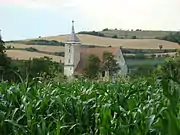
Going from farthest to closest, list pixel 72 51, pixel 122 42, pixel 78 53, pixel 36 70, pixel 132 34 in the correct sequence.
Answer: pixel 78 53 → pixel 122 42 → pixel 72 51 → pixel 132 34 → pixel 36 70

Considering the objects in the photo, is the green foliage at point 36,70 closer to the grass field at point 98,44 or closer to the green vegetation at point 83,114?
the green vegetation at point 83,114

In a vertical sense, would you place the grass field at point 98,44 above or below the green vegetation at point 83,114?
below

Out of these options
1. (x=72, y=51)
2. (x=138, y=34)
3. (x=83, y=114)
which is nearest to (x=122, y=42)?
(x=138, y=34)

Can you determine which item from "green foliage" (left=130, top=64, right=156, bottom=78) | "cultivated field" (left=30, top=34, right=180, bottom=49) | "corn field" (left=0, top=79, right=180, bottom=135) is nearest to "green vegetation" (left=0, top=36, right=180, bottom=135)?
"corn field" (left=0, top=79, right=180, bottom=135)

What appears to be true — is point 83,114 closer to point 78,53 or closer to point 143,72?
point 143,72

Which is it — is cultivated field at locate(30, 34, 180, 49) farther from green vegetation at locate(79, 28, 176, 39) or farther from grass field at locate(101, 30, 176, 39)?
grass field at locate(101, 30, 176, 39)

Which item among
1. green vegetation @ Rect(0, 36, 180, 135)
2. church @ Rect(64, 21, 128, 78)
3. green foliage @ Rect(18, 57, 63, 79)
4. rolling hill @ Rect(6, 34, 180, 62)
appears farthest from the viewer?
church @ Rect(64, 21, 128, 78)

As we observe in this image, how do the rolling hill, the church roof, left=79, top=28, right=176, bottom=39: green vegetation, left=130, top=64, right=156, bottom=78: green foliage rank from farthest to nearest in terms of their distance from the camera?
the church roof
left=79, top=28, right=176, bottom=39: green vegetation
the rolling hill
left=130, top=64, right=156, bottom=78: green foliage

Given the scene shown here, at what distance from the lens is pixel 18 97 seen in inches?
212

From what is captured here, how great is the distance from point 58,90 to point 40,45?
260 feet

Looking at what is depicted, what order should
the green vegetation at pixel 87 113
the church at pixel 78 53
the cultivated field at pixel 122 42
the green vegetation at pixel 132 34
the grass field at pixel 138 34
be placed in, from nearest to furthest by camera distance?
the green vegetation at pixel 87 113 < the cultivated field at pixel 122 42 < the grass field at pixel 138 34 < the green vegetation at pixel 132 34 < the church at pixel 78 53

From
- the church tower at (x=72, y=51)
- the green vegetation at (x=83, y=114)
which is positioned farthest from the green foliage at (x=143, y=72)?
the church tower at (x=72, y=51)

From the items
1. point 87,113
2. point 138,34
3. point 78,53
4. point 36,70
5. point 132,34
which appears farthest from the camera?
point 78,53

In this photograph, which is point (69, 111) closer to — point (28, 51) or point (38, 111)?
point (38, 111)
